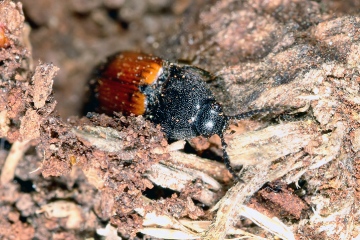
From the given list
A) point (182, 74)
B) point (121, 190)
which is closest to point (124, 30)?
point (182, 74)

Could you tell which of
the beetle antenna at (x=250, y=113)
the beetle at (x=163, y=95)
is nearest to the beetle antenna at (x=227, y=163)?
the beetle at (x=163, y=95)

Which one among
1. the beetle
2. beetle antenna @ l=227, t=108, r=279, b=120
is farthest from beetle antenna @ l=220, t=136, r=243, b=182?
beetle antenna @ l=227, t=108, r=279, b=120

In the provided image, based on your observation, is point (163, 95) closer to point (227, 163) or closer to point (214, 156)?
point (214, 156)

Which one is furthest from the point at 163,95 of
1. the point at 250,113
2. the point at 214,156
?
the point at 250,113

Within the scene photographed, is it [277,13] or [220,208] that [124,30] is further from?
[220,208]

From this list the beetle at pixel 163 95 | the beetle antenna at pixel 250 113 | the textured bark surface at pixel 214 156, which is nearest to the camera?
the textured bark surface at pixel 214 156

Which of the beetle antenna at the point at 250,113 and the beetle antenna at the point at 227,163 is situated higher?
the beetle antenna at the point at 250,113

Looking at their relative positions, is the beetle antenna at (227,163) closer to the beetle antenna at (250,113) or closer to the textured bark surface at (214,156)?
the textured bark surface at (214,156)
